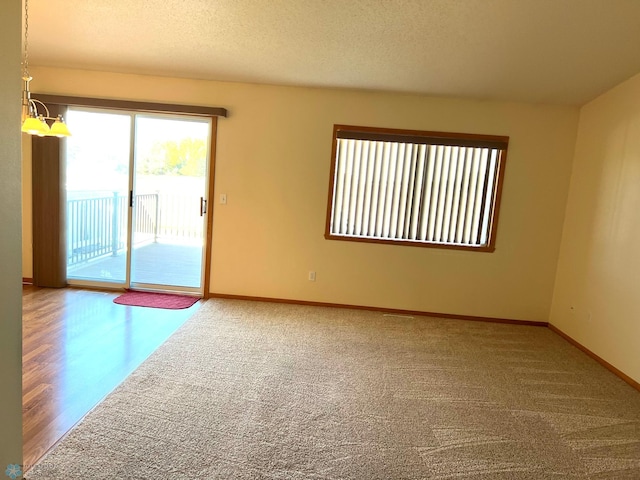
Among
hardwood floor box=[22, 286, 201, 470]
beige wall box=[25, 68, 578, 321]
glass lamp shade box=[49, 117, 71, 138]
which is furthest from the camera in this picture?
beige wall box=[25, 68, 578, 321]

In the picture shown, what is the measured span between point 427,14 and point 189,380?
3031mm

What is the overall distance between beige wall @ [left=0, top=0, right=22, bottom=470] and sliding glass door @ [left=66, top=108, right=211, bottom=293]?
290 centimetres

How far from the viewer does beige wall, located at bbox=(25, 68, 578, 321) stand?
4191mm

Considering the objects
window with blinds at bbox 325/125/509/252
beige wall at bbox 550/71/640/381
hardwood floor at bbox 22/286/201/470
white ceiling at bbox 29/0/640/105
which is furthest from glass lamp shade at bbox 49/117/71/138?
beige wall at bbox 550/71/640/381

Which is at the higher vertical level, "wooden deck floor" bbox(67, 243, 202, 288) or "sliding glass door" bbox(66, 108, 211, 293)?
"sliding glass door" bbox(66, 108, 211, 293)

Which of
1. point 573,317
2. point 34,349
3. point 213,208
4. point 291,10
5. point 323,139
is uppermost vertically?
point 291,10

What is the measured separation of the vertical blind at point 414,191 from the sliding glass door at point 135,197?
160 cm

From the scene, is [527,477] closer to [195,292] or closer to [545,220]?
[545,220]

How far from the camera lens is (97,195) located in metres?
4.63

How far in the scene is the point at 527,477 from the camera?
193 centimetres

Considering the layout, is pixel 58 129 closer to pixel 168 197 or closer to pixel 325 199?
pixel 168 197

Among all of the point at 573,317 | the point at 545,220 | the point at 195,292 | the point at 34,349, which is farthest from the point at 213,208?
the point at 573,317

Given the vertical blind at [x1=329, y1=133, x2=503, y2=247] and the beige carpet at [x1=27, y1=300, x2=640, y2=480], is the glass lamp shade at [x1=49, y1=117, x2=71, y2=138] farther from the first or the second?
the vertical blind at [x1=329, y1=133, x2=503, y2=247]

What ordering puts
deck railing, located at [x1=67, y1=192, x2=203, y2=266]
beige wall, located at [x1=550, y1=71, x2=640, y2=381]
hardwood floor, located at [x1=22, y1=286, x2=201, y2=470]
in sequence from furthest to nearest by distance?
deck railing, located at [x1=67, y1=192, x2=203, y2=266], beige wall, located at [x1=550, y1=71, x2=640, y2=381], hardwood floor, located at [x1=22, y1=286, x2=201, y2=470]
